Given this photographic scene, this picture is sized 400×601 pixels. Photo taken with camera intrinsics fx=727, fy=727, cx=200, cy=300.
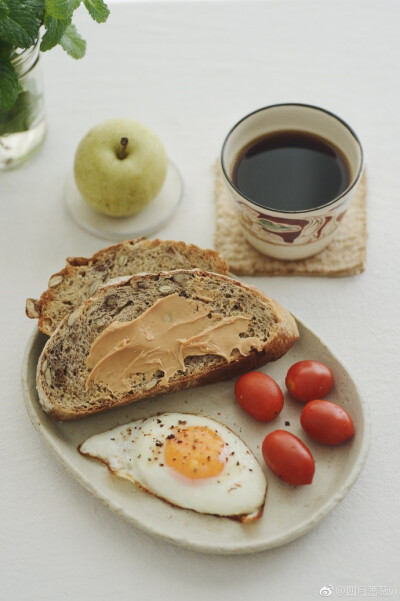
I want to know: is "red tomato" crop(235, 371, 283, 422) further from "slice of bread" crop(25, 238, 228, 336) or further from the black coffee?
the black coffee

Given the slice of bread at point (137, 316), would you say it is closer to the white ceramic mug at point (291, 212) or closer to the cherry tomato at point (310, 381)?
the cherry tomato at point (310, 381)

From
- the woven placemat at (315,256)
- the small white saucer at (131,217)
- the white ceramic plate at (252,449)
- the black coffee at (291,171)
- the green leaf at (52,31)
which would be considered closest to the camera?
the white ceramic plate at (252,449)

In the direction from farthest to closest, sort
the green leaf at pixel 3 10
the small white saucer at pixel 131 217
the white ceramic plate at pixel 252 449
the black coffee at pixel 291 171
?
the small white saucer at pixel 131 217 < the black coffee at pixel 291 171 < the green leaf at pixel 3 10 < the white ceramic plate at pixel 252 449

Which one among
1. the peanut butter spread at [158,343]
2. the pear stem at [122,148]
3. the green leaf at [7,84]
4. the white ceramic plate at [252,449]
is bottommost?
the white ceramic plate at [252,449]

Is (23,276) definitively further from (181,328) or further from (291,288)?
(291,288)

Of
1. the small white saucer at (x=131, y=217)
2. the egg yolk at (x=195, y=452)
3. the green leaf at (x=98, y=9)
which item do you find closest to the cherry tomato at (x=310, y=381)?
the egg yolk at (x=195, y=452)

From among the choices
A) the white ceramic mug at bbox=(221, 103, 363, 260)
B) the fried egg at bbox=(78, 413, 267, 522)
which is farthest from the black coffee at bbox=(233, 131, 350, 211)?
the fried egg at bbox=(78, 413, 267, 522)

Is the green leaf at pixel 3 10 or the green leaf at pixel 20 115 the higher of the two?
the green leaf at pixel 3 10

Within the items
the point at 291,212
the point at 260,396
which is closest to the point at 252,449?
the point at 260,396
